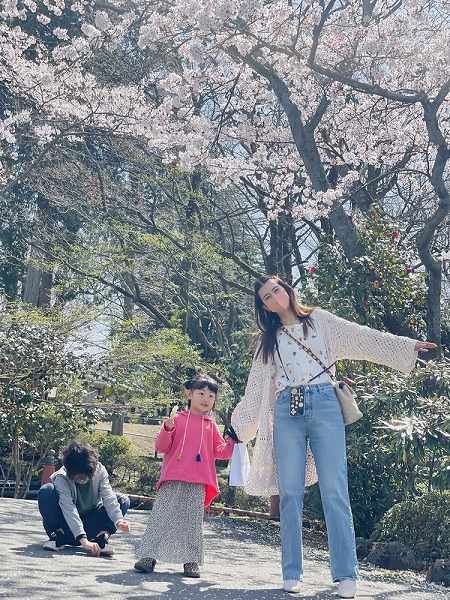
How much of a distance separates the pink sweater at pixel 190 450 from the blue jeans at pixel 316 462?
52 centimetres

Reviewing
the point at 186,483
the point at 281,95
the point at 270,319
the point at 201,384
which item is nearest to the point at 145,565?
the point at 186,483

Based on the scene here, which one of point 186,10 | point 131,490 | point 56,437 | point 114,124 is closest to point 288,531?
point 186,10

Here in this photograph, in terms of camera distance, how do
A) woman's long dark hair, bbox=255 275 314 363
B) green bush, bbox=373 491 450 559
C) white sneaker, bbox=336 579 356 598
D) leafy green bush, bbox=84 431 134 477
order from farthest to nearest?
leafy green bush, bbox=84 431 134 477
green bush, bbox=373 491 450 559
woman's long dark hair, bbox=255 275 314 363
white sneaker, bbox=336 579 356 598

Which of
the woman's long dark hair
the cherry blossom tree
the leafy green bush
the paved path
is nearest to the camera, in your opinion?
the paved path

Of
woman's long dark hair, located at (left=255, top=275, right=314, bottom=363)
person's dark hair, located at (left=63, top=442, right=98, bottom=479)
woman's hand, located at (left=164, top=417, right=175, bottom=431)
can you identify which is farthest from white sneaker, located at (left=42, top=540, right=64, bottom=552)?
woman's long dark hair, located at (left=255, top=275, right=314, bottom=363)

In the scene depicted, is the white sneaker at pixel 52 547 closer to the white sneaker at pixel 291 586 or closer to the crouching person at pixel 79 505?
the crouching person at pixel 79 505

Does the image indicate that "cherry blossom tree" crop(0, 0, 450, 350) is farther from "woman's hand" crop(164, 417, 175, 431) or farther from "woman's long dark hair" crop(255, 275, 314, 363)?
"woman's hand" crop(164, 417, 175, 431)

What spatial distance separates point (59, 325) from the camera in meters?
11.6

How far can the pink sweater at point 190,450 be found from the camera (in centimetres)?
462

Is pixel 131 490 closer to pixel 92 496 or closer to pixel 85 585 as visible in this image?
pixel 92 496

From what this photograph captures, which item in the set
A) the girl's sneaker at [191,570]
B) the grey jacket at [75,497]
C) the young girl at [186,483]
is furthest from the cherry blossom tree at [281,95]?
the girl's sneaker at [191,570]

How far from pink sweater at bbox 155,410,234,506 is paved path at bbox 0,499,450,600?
0.51m

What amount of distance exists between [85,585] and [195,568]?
812mm

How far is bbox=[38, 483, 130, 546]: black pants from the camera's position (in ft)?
16.7
